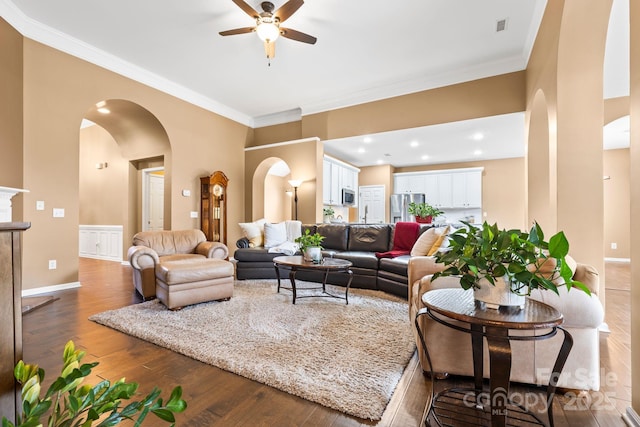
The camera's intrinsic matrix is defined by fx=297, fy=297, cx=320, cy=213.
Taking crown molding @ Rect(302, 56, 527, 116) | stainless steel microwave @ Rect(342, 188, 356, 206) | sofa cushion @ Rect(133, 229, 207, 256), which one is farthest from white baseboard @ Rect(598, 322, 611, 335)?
stainless steel microwave @ Rect(342, 188, 356, 206)

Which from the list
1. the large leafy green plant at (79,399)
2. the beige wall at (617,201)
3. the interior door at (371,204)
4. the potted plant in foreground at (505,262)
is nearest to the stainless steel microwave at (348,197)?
the interior door at (371,204)

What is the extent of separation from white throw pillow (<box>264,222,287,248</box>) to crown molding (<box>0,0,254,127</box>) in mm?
3125

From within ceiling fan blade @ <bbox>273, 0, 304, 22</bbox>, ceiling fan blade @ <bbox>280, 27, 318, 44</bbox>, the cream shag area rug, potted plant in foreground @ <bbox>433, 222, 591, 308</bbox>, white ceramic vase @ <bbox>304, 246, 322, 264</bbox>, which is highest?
ceiling fan blade @ <bbox>273, 0, 304, 22</bbox>

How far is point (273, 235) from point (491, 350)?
3880 millimetres

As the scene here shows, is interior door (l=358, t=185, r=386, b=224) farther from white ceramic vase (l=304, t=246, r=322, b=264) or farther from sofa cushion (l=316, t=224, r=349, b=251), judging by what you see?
white ceramic vase (l=304, t=246, r=322, b=264)

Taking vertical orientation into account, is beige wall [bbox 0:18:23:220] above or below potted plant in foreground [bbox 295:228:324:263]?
above

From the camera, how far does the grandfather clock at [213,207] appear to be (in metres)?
5.98

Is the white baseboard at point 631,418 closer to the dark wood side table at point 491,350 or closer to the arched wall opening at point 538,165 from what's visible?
the dark wood side table at point 491,350

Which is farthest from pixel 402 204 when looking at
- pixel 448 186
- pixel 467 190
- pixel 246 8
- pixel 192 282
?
pixel 192 282

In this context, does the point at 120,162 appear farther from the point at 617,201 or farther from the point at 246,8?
the point at 617,201

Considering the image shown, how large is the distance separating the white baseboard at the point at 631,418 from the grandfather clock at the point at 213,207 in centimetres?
586

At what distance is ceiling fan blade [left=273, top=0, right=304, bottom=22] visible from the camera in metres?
3.04

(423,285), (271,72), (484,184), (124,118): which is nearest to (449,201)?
(484,184)

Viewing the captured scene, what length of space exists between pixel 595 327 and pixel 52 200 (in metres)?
5.67
